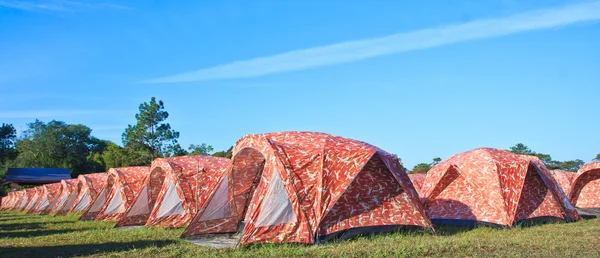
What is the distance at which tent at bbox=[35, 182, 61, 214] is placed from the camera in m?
32.6

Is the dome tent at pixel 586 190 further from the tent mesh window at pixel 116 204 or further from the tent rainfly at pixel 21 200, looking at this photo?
the tent rainfly at pixel 21 200

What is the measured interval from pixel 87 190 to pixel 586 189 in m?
23.2

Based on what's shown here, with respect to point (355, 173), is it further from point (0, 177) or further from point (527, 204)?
point (0, 177)

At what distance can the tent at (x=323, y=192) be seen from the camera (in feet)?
33.5

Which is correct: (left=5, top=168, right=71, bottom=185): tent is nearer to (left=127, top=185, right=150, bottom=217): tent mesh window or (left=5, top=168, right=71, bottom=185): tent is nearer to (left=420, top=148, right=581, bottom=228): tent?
(left=127, top=185, right=150, bottom=217): tent mesh window

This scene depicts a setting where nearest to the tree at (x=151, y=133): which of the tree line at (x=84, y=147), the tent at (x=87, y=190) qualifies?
the tree line at (x=84, y=147)

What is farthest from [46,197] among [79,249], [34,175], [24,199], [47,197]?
[34,175]

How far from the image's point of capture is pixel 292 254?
8.98 metres

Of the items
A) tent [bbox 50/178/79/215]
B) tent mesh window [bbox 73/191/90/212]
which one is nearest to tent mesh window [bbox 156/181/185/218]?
tent mesh window [bbox 73/191/90/212]

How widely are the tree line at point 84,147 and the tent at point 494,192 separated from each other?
72.2 ft

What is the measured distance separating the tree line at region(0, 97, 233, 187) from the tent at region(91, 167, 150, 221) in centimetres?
1457

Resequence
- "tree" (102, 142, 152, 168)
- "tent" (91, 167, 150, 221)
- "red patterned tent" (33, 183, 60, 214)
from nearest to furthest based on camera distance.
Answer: "tent" (91, 167, 150, 221)
"red patterned tent" (33, 183, 60, 214)
"tree" (102, 142, 152, 168)

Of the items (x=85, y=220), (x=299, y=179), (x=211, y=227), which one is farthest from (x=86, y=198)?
(x=299, y=179)

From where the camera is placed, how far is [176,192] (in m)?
15.5
